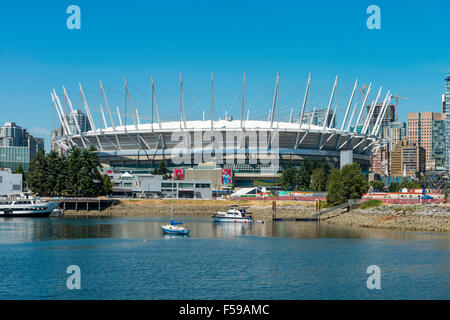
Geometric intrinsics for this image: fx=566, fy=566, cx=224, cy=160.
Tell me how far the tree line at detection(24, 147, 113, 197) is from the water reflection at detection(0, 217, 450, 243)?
1323 inches

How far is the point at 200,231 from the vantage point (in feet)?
258

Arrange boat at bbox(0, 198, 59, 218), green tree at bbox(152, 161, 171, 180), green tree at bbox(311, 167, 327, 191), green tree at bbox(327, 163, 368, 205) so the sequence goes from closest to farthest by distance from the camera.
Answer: green tree at bbox(327, 163, 368, 205)
boat at bbox(0, 198, 59, 218)
green tree at bbox(311, 167, 327, 191)
green tree at bbox(152, 161, 171, 180)

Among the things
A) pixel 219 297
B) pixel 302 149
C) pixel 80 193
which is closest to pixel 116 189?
pixel 80 193

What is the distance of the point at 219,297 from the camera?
3744 cm

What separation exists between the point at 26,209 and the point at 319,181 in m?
65.5

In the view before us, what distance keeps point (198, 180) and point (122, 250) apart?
87.3 metres

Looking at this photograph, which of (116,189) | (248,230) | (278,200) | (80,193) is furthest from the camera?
(116,189)

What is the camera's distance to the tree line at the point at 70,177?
126625mm

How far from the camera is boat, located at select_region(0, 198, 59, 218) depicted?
367 feet

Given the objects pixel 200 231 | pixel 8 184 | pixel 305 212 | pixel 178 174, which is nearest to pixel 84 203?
pixel 8 184

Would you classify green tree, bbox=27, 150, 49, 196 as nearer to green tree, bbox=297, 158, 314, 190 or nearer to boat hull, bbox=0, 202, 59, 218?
boat hull, bbox=0, 202, 59, 218

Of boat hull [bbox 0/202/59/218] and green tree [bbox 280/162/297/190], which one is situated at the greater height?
green tree [bbox 280/162/297/190]

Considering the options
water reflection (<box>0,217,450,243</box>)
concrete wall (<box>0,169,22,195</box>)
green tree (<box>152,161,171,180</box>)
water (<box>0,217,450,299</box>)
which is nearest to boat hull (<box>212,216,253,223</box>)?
water reflection (<box>0,217,450,243</box>)
